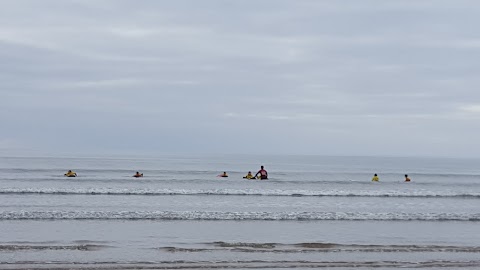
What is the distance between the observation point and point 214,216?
22156mm

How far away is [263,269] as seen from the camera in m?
12.5

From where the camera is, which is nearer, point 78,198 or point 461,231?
point 461,231

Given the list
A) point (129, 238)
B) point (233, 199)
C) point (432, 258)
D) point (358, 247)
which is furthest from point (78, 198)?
point (432, 258)

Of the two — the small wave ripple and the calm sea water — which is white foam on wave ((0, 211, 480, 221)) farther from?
the small wave ripple

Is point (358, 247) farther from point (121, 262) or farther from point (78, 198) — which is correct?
point (78, 198)

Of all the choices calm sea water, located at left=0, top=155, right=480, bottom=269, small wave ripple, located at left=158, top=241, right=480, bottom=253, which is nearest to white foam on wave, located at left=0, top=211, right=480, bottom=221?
calm sea water, located at left=0, top=155, right=480, bottom=269

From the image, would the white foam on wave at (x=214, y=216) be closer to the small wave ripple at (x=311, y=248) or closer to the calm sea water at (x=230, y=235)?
the calm sea water at (x=230, y=235)

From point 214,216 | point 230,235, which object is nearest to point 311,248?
point 230,235

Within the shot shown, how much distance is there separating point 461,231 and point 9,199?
21443 millimetres

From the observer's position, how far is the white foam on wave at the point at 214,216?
69.1 ft

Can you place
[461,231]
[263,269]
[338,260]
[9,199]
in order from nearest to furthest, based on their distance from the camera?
[263,269], [338,260], [461,231], [9,199]

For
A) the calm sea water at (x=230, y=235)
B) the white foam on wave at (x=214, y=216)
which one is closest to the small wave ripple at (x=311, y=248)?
the calm sea water at (x=230, y=235)

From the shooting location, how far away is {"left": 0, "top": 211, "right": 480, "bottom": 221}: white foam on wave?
2106 cm

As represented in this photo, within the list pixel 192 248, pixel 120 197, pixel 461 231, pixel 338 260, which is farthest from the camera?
pixel 120 197
